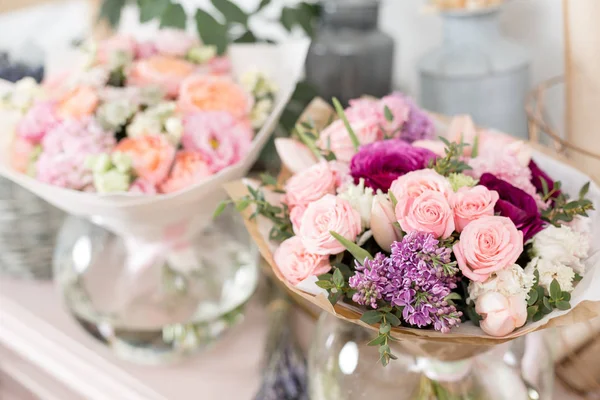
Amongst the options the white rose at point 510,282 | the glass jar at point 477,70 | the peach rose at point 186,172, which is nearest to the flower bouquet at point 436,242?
the white rose at point 510,282

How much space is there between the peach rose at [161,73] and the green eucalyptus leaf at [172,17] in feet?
0.15

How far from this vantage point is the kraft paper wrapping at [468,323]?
1.35 feet

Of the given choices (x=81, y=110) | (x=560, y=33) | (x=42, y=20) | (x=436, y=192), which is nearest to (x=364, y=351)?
(x=436, y=192)

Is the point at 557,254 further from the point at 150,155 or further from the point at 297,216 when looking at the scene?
the point at 150,155

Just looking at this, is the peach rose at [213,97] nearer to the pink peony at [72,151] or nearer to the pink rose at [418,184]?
the pink peony at [72,151]

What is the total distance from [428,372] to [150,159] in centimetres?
34

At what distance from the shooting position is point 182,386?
28.9 inches

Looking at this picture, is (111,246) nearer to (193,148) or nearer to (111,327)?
(111,327)

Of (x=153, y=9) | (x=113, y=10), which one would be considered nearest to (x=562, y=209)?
(x=153, y=9)

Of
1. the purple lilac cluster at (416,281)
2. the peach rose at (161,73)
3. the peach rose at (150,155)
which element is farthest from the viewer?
the peach rose at (161,73)

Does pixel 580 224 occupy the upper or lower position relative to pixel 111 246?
upper

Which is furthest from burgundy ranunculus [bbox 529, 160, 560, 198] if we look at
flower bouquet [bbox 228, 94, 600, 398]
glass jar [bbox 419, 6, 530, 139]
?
glass jar [bbox 419, 6, 530, 139]

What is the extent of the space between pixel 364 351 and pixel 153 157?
29cm

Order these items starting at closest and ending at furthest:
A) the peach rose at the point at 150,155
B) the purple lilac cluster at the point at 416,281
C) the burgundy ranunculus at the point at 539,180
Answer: the purple lilac cluster at the point at 416,281 → the burgundy ranunculus at the point at 539,180 → the peach rose at the point at 150,155
